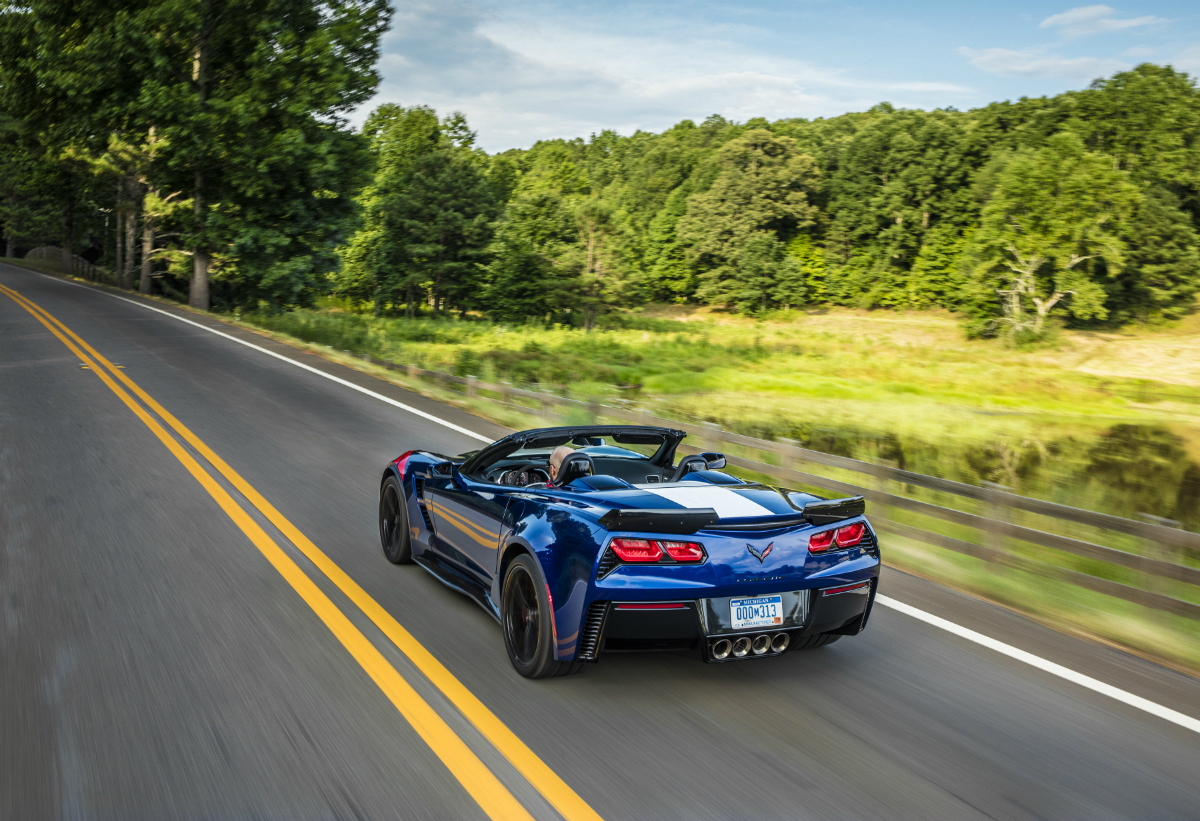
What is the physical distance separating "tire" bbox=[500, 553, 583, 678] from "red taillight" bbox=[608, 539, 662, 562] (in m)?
0.47

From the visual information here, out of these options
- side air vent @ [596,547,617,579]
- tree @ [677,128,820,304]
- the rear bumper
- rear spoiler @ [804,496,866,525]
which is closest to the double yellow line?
the rear bumper

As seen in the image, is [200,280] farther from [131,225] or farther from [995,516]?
[995,516]

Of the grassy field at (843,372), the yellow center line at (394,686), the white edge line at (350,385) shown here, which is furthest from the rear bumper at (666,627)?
the grassy field at (843,372)

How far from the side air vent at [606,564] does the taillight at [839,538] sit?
0.98 m

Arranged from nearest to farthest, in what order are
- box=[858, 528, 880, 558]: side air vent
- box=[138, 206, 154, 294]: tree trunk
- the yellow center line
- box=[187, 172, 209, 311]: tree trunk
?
the yellow center line, box=[858, 528, 880, 558]: side air vent, box=[187, 172, 209, 311]: tree trunk, box=[138, 206, 154, 294]: tree trunk

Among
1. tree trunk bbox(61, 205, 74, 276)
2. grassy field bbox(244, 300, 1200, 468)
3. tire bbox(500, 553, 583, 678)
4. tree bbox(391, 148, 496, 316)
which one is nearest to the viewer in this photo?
tire bbox(500, 553, 583, 678)

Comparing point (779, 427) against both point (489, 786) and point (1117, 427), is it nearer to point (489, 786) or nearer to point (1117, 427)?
point (1117, 427)

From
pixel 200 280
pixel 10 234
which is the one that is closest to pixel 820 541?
pixel 200 280

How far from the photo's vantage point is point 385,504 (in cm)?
666

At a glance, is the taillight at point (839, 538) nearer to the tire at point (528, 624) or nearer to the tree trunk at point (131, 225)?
the tire at point (528, 624)

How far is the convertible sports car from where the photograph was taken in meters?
4.01

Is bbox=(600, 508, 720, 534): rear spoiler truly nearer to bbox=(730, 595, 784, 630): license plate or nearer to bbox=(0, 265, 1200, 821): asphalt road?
bbox=(730, 595, 784, 630): license plate

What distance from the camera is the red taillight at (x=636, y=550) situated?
13.2ft

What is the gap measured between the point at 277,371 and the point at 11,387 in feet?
15.4
